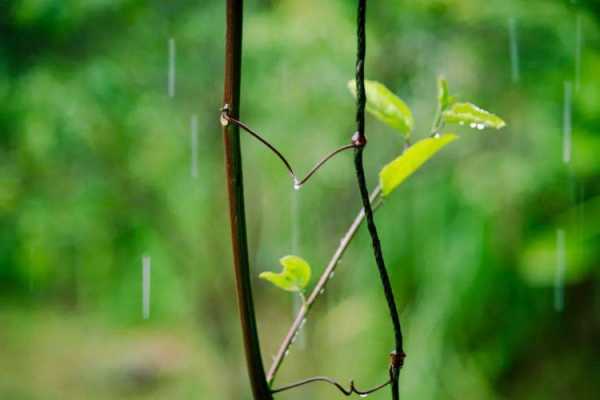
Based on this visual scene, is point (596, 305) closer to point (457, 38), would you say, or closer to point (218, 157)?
point (457, 38)

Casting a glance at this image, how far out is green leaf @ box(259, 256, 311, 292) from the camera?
0.27 m

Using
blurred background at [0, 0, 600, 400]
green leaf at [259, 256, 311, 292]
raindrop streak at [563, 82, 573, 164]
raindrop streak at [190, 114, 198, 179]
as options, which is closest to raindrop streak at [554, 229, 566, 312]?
blurred background at [0, 0, 600, 400]

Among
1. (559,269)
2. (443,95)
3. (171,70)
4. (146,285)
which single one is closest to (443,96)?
(443,95)

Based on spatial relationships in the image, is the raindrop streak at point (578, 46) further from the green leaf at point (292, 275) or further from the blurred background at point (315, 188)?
the green leaf at point (292, 275)

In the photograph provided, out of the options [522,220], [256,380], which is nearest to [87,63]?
[522,220]

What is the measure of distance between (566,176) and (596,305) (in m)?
0.26

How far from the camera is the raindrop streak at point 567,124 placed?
3.09 ft

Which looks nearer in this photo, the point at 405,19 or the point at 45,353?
the point at 405,19

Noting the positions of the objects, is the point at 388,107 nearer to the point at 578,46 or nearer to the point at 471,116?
the point at 471,116

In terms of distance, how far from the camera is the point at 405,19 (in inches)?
41.4

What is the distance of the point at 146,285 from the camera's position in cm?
121

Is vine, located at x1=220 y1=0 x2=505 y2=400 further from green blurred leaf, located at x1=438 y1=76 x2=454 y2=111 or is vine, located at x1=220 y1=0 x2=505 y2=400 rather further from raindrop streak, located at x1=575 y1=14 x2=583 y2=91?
raindrop streak, located at x1=575 y1=14 x2=583 y2=91

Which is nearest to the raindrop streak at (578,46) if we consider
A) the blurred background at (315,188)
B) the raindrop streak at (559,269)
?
the blurred background at (315,188)

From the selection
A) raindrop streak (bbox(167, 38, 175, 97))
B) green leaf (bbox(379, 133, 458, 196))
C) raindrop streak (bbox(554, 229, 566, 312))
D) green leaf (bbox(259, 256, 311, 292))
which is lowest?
raindrop streak (bbox(554, 229, 566, 312))
